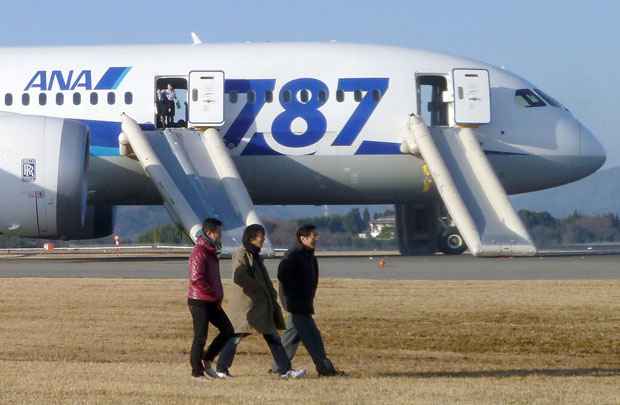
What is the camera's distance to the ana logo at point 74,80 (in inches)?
1682

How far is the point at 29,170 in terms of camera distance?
39656 mm

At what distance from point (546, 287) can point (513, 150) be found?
14268 mm

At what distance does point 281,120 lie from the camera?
42.1m

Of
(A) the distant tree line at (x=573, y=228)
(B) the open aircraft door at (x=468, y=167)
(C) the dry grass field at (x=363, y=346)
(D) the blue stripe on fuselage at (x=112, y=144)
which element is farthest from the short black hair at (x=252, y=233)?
(A) the distant tree line at (x=573, y=228)

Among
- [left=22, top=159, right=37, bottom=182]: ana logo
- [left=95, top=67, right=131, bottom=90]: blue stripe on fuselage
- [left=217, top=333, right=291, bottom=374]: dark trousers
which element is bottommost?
→ [left=217, top=333, right=291, bottom=374]: dark trousers

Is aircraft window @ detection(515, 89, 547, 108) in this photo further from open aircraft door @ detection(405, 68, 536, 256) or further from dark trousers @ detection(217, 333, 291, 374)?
dark trousers @ detection(217, 333, 291, 374)

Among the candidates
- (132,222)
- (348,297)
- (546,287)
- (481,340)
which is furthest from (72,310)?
(132,222)

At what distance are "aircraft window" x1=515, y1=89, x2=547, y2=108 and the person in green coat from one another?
90.1 feet

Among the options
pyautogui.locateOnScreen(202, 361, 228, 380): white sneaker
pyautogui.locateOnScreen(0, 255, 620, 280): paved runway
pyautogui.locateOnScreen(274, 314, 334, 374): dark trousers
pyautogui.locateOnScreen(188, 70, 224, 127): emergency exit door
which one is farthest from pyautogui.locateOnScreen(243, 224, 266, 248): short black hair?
pyautogui.locateOnScreen(188, 70, 224, 127): emergency exit door

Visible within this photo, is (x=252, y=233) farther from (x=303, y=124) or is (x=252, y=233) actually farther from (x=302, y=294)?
(x=303, y=124)

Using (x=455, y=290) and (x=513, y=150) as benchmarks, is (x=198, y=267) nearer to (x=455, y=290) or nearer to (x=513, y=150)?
(x=455, y=290)

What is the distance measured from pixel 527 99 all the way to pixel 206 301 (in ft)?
91.6

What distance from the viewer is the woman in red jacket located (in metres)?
16.9

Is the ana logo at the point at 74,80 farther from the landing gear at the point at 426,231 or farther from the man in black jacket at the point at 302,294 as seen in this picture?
the man in black jacket at the point at 302,294
